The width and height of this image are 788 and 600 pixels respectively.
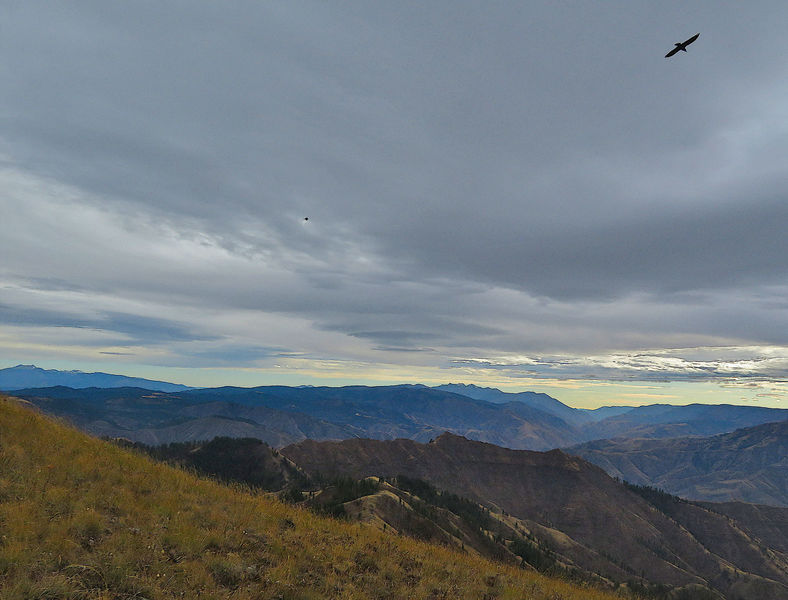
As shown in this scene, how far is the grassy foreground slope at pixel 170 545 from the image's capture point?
26.9 feet

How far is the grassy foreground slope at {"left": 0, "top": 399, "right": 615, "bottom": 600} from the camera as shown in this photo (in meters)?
8.21

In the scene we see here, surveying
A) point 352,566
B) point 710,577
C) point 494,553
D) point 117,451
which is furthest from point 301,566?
point 710,577

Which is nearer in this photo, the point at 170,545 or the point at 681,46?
the point at 170,545

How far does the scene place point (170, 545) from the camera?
32.4ft

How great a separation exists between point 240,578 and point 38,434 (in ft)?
34.4

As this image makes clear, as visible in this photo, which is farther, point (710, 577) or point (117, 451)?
point (710, 577)

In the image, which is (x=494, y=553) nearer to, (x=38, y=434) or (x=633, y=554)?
(x=38, y=434)

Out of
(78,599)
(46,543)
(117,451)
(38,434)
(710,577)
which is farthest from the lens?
(710,577)

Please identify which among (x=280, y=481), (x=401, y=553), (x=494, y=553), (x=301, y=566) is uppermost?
(x=301, y=566)

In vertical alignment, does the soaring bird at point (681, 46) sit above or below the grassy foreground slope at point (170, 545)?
above

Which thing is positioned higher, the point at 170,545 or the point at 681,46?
the point at 681,46

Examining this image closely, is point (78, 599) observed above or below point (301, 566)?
above

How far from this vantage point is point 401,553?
1312cm

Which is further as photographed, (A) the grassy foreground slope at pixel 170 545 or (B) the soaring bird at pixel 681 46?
(B) the soaring bird at pixel 681 46
